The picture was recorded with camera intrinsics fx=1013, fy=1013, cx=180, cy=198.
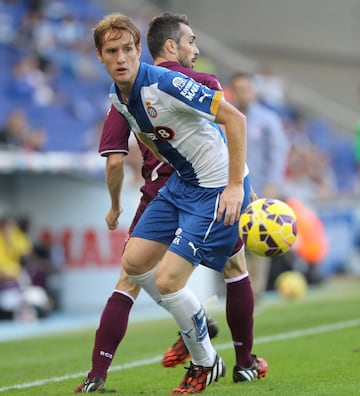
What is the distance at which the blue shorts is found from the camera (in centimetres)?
559

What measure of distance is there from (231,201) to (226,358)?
251 cm

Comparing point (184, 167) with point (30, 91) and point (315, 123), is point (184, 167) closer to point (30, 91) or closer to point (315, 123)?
point (30, 91)

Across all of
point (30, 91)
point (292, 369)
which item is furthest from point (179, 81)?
point (30, 91)

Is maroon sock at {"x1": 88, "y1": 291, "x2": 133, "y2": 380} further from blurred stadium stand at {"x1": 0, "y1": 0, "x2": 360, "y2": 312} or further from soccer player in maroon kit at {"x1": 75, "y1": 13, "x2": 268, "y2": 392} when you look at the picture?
blurred stadium stand at {"x1": 0, "y1": 0, "x2": 360, "y2": 312}

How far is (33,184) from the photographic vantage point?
1606 centimetres

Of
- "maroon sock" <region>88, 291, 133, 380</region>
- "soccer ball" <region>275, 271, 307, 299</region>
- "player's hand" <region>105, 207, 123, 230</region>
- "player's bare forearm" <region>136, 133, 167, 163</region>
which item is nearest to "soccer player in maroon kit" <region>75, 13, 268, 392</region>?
"maroon sock" <region>88, 291, 133, 380</region>

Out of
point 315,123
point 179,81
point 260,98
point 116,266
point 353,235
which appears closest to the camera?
point 179,81

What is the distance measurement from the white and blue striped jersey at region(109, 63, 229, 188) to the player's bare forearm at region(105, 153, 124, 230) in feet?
1.36

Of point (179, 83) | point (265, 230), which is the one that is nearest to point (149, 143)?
point (179, 83)

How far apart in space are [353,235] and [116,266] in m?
5.83

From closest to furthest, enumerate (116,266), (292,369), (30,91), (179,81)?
1. (179,81)
2. (292,369)
3. (116,266)
4. (30,91)

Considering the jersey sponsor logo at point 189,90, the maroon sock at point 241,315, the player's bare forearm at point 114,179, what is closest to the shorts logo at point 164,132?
the jersey sponsor logo at point 189,90

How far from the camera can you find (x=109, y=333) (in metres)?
6.06

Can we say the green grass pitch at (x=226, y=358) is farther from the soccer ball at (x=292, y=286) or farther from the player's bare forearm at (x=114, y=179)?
the soccer ball at (x=292, y=286)
